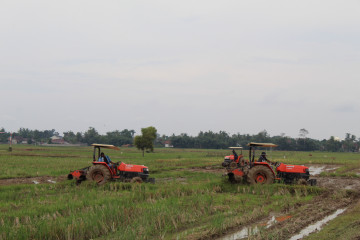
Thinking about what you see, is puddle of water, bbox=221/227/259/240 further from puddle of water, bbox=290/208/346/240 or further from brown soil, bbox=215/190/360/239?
puddle of water, bbox=290/208/346/240

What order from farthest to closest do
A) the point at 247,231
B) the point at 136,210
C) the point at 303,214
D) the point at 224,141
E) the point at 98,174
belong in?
the point at 224,141
the point at 98,174
the point at 303,214
the point at 136,210
the point at 247,231

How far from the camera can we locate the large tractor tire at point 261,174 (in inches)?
639

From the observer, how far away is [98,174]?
16641mm

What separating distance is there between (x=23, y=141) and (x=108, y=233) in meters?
165

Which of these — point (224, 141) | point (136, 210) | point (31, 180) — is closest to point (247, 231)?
point (136, 210)

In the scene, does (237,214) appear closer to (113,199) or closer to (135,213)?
(135,213)

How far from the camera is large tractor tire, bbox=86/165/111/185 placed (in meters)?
16.4

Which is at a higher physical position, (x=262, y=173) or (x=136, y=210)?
(x=262, y=173)

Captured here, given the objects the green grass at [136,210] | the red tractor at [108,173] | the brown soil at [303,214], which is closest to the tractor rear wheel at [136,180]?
the red tractor at [108,173]

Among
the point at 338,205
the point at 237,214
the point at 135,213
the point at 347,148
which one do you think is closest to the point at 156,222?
the point at 135,213

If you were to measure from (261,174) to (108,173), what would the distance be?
720 cm

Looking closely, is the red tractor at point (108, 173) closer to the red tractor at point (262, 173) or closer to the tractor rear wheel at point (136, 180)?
the tractor rear wheel at point (136, 180)

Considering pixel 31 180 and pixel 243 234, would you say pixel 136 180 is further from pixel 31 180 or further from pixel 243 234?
pixel 243 234

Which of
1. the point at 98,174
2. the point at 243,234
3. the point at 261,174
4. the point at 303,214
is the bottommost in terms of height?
the point at 243,234
